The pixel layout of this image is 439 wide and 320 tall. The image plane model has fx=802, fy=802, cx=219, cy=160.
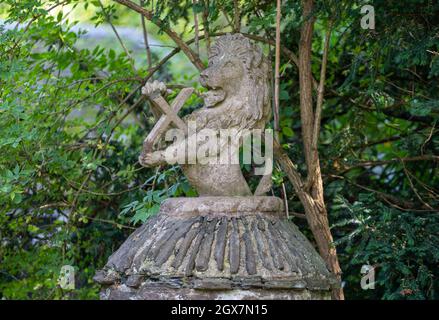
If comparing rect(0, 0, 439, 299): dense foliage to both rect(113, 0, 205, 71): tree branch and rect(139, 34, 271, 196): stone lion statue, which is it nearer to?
rect(113, 0, 205, 71): tree branch

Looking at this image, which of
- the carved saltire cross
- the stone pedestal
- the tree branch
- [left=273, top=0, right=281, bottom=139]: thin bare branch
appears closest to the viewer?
the stone pedestal

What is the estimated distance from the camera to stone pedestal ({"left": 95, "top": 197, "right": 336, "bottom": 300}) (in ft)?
12.6

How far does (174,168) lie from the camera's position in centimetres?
564

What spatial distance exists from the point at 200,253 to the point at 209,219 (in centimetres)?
25

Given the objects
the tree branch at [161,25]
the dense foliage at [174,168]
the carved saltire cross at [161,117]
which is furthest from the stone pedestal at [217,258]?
the tree branch at [161,25]

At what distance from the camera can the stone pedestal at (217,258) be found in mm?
3838

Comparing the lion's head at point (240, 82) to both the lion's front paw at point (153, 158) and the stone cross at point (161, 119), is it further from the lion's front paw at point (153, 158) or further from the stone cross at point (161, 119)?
the lion's front paw at point (153, 158)

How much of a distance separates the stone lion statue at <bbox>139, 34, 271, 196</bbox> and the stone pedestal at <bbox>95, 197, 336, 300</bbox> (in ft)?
0.62

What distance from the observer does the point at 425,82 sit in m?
6.08

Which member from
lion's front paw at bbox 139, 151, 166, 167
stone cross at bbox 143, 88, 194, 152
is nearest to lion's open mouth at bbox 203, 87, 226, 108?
stone cross at bbox 143, 88, 194, 152

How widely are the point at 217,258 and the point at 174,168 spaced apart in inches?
72.4

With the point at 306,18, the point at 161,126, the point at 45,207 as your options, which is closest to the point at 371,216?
the point at 306,18
